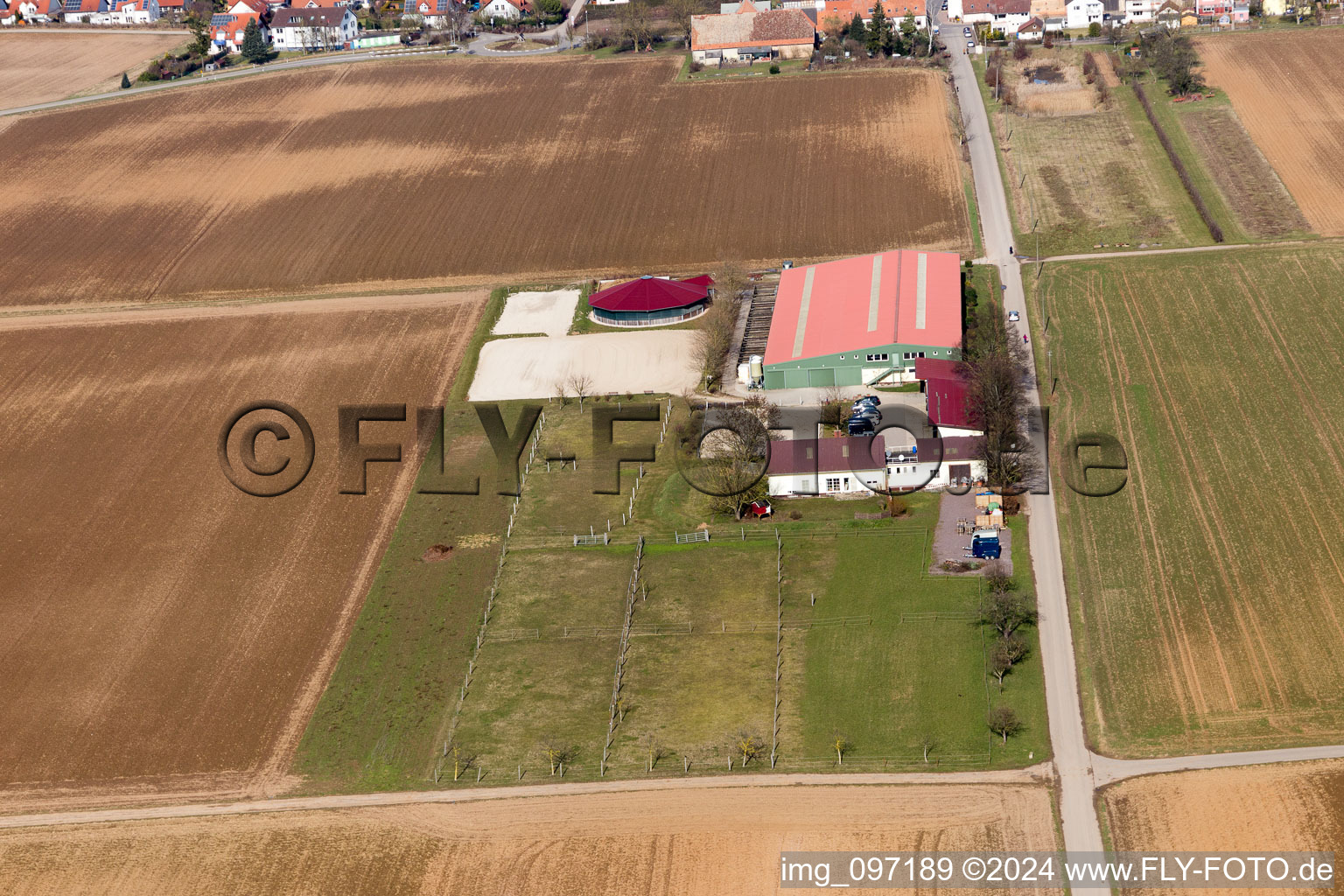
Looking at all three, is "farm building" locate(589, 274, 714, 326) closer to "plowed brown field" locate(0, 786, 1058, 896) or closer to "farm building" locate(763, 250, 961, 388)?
"farm building" locate(763, 250, 961, 388)

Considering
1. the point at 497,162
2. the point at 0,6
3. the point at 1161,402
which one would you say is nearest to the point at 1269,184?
the point at 1161,402

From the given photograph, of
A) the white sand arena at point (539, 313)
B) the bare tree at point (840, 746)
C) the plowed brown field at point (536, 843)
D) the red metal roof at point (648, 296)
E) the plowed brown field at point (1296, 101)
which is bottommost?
the plowed brown field at point (536, 843)

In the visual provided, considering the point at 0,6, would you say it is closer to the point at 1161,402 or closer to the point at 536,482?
the point at 536,482

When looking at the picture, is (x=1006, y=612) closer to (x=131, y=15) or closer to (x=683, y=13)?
(x=683, y=13)

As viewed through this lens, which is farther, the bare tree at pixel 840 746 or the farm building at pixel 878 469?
the farm building at pixel 878 469

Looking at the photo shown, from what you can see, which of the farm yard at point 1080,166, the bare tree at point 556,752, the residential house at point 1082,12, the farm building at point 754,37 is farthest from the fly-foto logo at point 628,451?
the residential house at point 1082,12

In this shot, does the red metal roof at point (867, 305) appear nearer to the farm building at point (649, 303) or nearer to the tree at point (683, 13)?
the farm building at point (649, 303)
